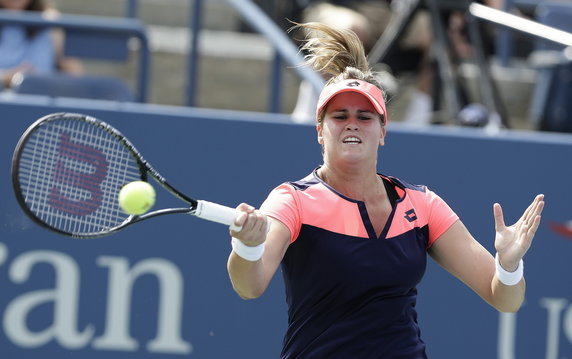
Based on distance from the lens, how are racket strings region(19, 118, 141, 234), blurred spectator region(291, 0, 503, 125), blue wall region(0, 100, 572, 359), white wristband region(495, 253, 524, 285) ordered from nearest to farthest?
white wristband region(495, 253, 524, 285) → racket strings region(19, 118, 141, 234) → blue wall region(0, 100, 572, 359) → blurred spectator region(291, 0, 503, 125)

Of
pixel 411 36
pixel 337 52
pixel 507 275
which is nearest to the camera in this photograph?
pixel 507 275

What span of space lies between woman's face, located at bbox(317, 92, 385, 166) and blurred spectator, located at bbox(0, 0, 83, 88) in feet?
10.8

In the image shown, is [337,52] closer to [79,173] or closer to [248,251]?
[248,251]

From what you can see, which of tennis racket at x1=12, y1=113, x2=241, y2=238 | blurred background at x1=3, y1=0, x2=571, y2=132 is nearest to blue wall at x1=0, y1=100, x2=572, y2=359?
tennis racket at x1=12, y1=113, x2=241, y2=238

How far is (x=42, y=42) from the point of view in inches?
238

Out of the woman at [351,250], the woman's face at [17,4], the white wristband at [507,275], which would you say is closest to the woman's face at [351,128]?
the woman at [351,250]

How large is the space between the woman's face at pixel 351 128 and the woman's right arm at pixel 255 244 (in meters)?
0.28

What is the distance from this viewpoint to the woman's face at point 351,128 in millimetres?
2955

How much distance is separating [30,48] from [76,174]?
242cm

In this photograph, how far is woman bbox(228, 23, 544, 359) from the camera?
9.57 ft

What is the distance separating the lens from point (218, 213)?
9.27ft

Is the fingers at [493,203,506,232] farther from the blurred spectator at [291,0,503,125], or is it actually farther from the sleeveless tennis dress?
the blurred spectator at [291,0,503,125]

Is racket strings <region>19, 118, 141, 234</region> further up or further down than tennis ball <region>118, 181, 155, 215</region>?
further up

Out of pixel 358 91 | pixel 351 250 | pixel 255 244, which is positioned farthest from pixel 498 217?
pixel 255 244
